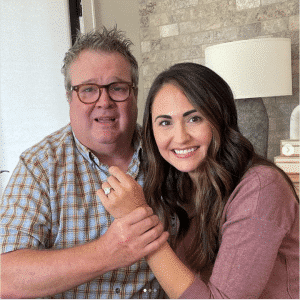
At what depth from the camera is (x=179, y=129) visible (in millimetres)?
1030

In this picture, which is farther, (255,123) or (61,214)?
(255,123)

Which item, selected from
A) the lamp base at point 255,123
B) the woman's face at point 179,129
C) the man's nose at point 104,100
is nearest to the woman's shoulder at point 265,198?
the woman's face at point 179,129

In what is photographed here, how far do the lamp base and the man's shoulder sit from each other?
4.19 ft

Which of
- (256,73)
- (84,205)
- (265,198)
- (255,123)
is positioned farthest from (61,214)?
(256,73)

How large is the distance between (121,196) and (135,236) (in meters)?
0.10

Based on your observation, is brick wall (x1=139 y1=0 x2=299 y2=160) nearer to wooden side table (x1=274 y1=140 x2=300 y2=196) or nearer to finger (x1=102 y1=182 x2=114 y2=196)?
wooden side table (x1=274 y1=140 x2=300 y2=196)

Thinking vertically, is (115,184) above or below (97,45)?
below

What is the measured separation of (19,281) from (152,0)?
8.62ft

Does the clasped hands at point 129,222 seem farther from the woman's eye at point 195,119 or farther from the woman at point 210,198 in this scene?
the woman's eye at point 195,119

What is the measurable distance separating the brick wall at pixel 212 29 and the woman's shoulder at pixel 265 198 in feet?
6.17

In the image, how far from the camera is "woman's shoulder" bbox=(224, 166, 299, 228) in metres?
0.90

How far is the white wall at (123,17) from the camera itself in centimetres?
276

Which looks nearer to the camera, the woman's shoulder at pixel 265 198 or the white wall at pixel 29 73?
the woman's shoulder at pixel 265 198

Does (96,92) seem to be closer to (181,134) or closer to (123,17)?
(181,134)
